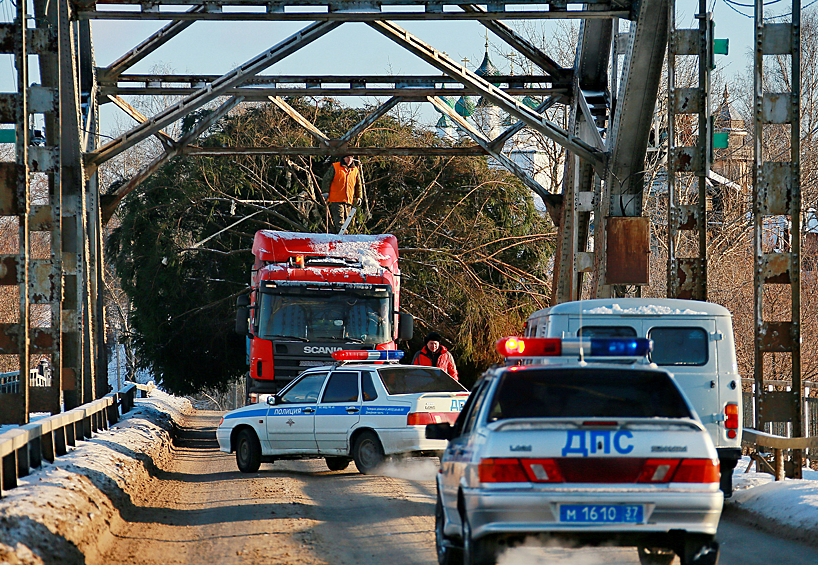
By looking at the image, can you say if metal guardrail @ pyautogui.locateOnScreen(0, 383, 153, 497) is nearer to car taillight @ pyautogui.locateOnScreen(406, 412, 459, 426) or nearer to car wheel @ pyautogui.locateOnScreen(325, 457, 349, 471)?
car wheel @ pyautogui.locateOnScreen(325, 457, 349, 471)

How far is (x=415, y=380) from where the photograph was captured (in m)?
14.7

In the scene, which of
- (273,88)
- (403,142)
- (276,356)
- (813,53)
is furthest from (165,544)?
(813,53)

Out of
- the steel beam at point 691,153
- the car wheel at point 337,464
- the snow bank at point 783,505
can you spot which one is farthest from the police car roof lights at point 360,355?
the snow bank at point 783,505

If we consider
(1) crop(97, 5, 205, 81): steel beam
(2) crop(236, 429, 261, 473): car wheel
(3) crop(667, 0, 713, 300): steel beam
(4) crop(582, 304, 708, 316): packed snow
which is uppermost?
(1) crop(97, 5, 205, 81): steel beam

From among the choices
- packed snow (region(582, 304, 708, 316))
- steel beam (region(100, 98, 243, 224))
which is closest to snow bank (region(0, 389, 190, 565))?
packed snow (region(582, 304, 708, 316))

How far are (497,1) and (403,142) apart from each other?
1605 centimetres

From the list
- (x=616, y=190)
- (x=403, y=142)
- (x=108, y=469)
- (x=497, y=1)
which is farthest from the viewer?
(x=403, y=142)

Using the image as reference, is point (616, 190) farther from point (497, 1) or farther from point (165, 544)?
point (165, 544)

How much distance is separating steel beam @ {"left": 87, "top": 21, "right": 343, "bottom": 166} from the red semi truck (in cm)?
317

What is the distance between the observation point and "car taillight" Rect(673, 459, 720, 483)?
245 inches

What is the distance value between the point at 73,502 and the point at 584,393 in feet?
16.6

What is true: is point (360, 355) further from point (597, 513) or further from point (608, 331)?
point (597, 513)

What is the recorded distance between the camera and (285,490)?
1272 centimetres

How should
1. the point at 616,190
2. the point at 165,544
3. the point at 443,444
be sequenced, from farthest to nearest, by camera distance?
the point at 616,190
the point at 443,444
the point at 165,544
